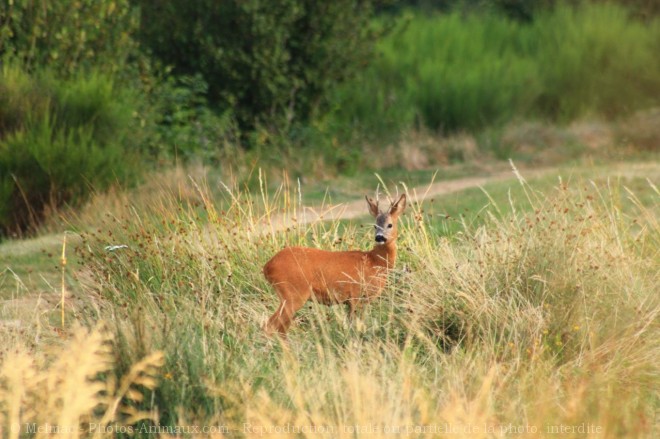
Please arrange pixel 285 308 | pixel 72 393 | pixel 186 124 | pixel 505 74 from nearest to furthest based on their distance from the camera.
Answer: pixel 72 393
pixel 285 308
pixel 186 124
pixel 505 74

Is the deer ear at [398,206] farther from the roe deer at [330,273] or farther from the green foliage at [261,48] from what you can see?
the green foliage at [261,48]

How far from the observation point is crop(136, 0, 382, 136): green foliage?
61.2ft

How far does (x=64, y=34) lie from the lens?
14.9 metres

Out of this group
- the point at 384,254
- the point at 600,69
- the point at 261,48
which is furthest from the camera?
the point at 600,69

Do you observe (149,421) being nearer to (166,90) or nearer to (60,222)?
(60,222)

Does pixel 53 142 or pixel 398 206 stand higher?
pixel 398 206

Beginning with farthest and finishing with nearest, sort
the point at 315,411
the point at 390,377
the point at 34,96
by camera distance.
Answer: the point at 34,96, the point at 390,377, the point at 315,411

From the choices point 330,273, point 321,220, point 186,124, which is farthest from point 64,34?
point 330,273

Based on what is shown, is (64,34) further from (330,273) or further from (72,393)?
(72,393)

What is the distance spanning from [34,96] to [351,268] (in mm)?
8119

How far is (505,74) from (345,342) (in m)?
16.4

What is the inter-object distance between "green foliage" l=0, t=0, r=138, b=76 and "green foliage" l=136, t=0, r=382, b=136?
2.92m

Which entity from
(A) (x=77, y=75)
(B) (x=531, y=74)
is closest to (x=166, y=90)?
(A) (x=77, y=75)

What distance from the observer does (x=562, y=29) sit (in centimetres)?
2469
